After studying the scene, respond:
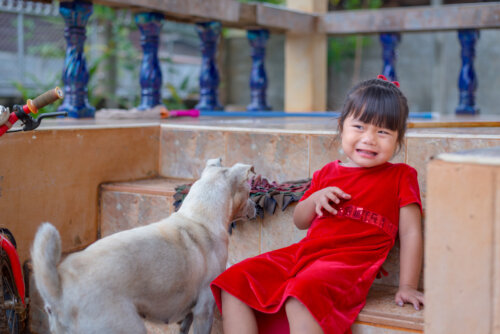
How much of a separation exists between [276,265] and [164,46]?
11922mm

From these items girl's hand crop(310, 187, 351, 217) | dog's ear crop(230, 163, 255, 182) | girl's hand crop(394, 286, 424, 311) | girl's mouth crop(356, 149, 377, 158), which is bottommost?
girl's hand crop(394, 286, 424, 311)

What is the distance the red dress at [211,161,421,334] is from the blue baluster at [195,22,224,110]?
4364mm

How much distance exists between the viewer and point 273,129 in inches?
161

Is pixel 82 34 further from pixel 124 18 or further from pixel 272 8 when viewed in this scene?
pixel 124 18

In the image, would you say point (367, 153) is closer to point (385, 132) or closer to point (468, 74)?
point (385, 132)

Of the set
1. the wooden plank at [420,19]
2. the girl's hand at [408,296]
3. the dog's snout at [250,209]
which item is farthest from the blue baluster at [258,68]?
the girl's hand at [408,296]

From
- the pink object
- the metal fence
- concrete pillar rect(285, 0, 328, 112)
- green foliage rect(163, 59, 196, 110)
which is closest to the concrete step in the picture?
the pink object

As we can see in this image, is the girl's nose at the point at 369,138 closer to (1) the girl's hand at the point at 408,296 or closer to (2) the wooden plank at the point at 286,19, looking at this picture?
(1) the girl's hand at the point at 408,296

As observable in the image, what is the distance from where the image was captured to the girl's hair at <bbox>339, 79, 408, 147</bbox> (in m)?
2.69

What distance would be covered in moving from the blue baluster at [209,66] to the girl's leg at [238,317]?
484 cm

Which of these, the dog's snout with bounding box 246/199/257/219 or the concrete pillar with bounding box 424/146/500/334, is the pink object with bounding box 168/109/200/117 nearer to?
the dog's snout with bounding box 246/199/257/219

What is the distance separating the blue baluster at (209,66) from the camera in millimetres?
6922

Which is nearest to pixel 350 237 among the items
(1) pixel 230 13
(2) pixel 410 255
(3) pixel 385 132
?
(2) pixel 410 255

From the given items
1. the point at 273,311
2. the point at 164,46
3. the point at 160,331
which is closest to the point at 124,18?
the point at 164,46
